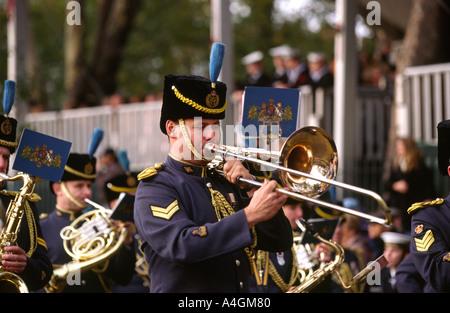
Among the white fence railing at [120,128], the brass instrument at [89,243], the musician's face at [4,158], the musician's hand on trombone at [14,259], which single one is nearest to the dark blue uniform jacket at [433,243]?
the musician's hand on trombone at [14,259]

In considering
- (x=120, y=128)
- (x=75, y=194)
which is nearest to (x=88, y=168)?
(x=75, y=194)

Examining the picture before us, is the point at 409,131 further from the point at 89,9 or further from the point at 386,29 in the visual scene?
the point at 89,9

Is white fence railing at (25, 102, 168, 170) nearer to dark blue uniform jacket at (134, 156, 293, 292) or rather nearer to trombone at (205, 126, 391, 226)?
dark blue uniform jacket at (134, 156, 293, 292)

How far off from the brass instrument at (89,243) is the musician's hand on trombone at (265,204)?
123 inches

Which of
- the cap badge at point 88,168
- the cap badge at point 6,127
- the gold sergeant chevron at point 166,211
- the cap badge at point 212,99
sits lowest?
the cap badge at point 88,168

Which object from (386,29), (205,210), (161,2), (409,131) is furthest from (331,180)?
(161,2)

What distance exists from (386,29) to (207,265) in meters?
14.1

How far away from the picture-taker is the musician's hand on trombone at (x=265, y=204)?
14.5 feet

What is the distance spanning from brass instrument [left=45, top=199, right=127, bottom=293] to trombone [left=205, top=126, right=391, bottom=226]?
110 inches

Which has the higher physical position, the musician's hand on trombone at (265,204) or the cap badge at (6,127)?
the cap badge at (6,127)

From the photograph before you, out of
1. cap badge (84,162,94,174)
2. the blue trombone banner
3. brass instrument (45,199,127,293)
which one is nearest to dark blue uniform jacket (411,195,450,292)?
the blue trombone banner

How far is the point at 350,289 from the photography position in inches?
293

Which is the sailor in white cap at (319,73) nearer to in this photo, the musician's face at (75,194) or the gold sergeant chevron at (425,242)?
the musician's face at (75,194)

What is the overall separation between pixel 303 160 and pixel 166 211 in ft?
2.52
